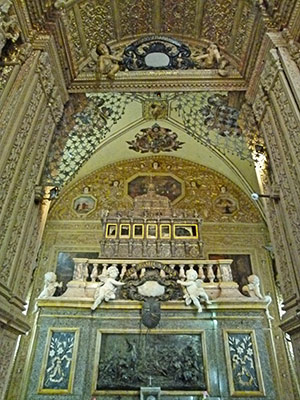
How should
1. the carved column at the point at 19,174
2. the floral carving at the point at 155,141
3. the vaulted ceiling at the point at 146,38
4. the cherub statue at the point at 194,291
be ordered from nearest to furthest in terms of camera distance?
the carved column at the point at 19,174 → the vaulted ceiling at the point at 146,38 → the cherub statue at the point at 194,291 → the floral carving at the point at 155,141

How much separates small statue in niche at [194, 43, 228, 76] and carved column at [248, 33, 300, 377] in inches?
34.6

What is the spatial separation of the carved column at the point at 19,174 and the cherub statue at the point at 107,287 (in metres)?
3.12

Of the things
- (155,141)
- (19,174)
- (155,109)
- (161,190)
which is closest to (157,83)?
(19,174)

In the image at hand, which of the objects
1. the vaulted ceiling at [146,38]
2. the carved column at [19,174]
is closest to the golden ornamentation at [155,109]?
the vaulted ceiling at [146,38]

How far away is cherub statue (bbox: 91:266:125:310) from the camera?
6.72 metres

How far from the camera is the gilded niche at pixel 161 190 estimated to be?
35.2ft

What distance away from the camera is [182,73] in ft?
17.4

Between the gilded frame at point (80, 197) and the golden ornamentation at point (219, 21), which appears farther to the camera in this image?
the gilded frame at point (80, 197)

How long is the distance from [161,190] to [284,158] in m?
7.41

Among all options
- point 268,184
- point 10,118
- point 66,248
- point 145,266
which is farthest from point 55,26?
point 66,248

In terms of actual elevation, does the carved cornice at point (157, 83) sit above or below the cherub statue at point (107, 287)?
above

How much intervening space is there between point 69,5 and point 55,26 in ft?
1.86

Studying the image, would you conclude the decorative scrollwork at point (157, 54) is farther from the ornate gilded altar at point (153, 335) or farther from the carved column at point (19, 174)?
the ornate gilded altar at point (153, 335)

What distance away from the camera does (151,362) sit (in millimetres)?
6352
